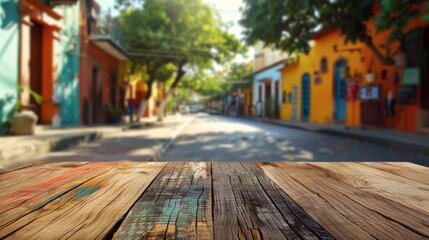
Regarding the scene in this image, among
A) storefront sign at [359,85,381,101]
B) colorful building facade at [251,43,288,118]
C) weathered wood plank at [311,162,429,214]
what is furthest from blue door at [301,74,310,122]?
weathered wood plank at [311,162,429,214]

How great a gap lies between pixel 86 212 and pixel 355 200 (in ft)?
2.59

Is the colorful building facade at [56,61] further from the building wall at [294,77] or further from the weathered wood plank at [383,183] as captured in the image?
the building wall at [294,77]

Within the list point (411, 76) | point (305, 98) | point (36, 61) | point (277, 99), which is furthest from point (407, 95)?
point (277, 99)

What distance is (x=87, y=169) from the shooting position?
1.52m

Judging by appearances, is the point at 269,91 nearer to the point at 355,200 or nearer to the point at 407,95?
the point at 407,95

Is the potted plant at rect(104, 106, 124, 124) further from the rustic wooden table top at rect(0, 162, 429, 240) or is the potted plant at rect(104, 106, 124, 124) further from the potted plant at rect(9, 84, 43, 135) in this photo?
the rustic wooden table top at rect(0, 162, 429, 240)

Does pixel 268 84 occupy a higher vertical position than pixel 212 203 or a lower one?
higher

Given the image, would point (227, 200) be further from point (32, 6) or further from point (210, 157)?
point (32, 6)

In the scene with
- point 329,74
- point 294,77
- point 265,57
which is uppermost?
point 265,57

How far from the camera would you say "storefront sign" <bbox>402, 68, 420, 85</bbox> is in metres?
9.74

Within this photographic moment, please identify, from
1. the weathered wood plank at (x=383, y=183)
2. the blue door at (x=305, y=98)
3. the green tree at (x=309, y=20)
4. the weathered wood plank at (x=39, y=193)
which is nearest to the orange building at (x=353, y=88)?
the blue door at (x=305, y=98)

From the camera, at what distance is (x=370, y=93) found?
12258 mm

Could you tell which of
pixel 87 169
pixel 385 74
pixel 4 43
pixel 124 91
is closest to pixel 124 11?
pixel 124 91

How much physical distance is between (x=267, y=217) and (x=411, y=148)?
7.65m
